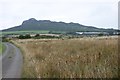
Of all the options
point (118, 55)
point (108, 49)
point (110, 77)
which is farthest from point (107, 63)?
point (108, 49)

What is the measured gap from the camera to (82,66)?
9.15 meters

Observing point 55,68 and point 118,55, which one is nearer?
point 118,55

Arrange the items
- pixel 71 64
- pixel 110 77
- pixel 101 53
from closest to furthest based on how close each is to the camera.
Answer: pixel 110 77
pixel 71 64
pixel 101 53

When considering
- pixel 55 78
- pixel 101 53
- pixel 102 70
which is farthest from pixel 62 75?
pixel 101 53

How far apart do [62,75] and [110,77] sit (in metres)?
1.45

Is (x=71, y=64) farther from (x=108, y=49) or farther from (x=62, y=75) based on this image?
(x=108, y=49)

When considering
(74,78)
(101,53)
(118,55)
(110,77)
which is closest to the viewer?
(110,77)

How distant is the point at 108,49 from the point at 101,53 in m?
0.55

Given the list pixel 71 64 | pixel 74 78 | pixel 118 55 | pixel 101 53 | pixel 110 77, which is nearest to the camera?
pixel 110 77

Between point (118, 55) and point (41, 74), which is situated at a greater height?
point (118, 55)

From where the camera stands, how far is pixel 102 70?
26.8 feet

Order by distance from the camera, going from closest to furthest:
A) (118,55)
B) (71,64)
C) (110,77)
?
(110,77) < (118,55) < (71,64)

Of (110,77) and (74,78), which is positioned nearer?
(110,77)

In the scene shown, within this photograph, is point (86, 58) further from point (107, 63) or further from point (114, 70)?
point (114, 70)
